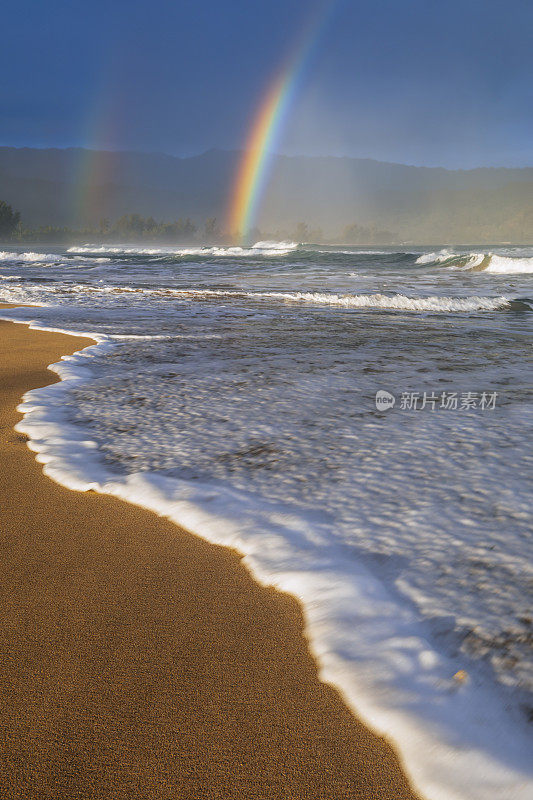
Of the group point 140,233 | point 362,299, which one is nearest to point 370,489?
point 362,299

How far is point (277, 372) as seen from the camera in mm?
4594

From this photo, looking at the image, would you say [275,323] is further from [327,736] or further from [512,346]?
[327,736]

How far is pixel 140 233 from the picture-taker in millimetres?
127750

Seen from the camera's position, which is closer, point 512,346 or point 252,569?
point 252,569

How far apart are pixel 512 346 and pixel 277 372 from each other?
2.98 metres

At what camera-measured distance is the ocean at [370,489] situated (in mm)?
1290

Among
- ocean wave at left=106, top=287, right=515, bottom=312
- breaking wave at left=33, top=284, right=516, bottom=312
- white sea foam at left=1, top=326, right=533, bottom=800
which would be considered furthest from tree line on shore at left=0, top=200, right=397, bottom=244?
white sea foam at left=1, top=326, right=533, bottom=800

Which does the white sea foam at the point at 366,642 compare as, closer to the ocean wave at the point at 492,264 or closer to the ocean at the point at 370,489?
the ocean at the point at 370,489

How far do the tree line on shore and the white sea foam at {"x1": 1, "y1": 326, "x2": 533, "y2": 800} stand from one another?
371 feet

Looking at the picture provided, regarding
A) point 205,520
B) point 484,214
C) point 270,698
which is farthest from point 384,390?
point 484,214

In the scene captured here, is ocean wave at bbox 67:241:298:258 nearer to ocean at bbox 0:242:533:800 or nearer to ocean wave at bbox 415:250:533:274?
ocean wave at bbox 415:250:533:274

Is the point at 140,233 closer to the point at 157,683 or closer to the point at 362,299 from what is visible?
the point at 362,299

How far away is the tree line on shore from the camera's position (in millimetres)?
105175

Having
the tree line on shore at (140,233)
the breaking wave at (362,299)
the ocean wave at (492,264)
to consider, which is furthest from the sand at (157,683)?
the tree line on shore at (140,233)
